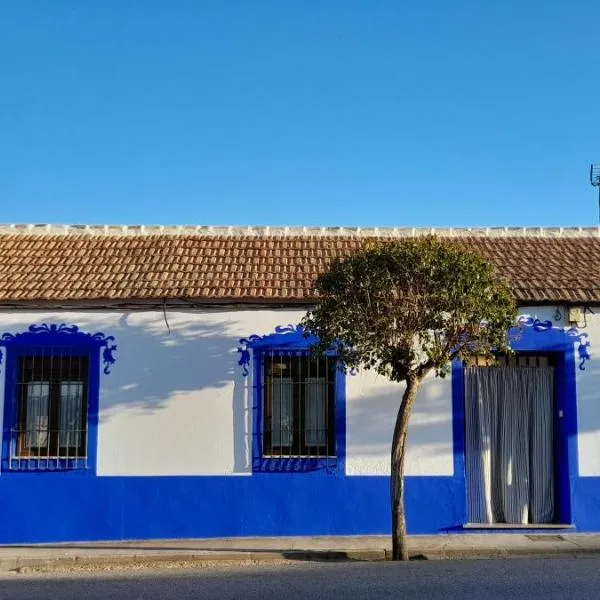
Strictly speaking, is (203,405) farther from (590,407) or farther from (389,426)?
(590,407)

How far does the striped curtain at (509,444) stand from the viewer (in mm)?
10750

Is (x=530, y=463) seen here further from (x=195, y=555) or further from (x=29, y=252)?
(x=29, y=252)

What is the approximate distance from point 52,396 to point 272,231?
14.0 ft

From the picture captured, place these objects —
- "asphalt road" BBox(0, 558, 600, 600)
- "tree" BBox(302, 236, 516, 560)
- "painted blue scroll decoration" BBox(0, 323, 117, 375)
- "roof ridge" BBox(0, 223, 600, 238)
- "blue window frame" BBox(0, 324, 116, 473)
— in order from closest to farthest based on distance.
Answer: "asphalt road" BBox(0, 558, 600, 600), "tree" BBox(302, 236, 516, 560), "blue window frame" BBox(0, 324, 116, 473), "painted blue scroll decoration" BBox(0, 323, 117, 375), "roof ridge" BBox(0, 223, 600, 238)

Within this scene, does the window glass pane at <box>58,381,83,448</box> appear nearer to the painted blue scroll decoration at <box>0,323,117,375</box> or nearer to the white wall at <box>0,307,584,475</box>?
the white wall at <box>0,307,584,475</box>

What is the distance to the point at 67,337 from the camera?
34.6 ft

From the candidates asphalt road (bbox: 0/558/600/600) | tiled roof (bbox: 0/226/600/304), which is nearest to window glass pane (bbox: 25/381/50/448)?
tiled roof (bbox: 0/226/600/304)

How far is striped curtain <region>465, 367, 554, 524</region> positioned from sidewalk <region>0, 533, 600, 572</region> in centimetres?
55

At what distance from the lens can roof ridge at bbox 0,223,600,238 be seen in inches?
492

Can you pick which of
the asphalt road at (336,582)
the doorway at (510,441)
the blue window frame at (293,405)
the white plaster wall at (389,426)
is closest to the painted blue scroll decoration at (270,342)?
the blue window frame at (293,405)

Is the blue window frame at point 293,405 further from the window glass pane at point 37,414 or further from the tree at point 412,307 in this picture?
the window glass pane at point 37,414

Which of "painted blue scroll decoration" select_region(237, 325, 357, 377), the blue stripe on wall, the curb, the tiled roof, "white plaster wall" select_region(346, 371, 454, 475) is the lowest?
the curb

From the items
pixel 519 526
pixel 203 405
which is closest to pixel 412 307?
pixel 203 405

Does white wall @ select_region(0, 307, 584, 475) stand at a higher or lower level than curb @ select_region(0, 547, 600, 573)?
higher
